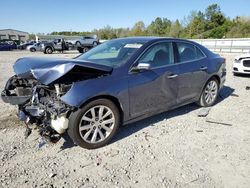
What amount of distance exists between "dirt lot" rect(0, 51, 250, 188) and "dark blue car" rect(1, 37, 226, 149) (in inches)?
11.9

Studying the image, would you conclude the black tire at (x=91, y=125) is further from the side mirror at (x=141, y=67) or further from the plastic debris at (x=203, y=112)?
the plastic debris at (x=203, y=112)

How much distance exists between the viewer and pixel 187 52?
16.9 ft

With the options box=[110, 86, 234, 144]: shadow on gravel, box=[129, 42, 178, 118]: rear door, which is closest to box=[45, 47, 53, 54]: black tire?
box=[110, 86, 234, 144]: shadow on gravel

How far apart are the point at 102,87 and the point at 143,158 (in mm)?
1170

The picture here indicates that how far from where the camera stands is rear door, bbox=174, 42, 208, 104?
4.88 m

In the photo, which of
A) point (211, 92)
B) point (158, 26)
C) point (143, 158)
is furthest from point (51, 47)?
point (158, 26)

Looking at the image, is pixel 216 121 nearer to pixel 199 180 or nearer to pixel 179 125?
pixel 179 125

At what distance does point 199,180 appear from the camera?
3.09 m

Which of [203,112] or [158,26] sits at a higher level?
[158,26]

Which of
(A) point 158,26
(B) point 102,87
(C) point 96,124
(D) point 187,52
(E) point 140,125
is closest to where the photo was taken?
(B) point 102,87

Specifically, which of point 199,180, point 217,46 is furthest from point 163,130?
point 217,46

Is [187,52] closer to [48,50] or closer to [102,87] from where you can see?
[102,87]

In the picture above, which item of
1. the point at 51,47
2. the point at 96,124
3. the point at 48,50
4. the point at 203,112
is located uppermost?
the point at 51,47

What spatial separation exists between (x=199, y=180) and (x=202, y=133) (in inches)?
57.4
